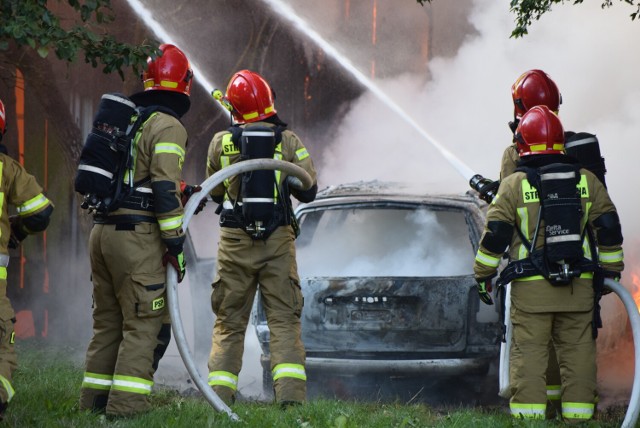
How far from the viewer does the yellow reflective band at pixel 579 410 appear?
5020 mm

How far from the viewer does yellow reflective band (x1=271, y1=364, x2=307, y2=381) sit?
5.52m

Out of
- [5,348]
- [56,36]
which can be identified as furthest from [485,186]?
[5,348]

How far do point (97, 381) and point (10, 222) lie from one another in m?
1.00

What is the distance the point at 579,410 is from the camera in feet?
16.5

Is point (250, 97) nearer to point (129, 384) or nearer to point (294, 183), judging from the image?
point (294, 183)

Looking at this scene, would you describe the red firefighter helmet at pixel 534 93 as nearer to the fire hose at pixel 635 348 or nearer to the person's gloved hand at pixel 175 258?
the fire hose at pixel 635 348

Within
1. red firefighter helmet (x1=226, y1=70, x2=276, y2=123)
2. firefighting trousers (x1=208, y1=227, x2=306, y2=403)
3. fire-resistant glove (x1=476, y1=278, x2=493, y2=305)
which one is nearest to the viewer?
fire-resistant glove (x1=476, y1=278, x2=493, y2=305)

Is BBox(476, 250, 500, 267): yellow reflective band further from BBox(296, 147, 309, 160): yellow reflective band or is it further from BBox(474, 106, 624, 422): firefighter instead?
BBox(296, 147, 309, 160): yellow reflective band

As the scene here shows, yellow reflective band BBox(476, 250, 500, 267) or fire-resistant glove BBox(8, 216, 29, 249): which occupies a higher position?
fire-resistant glove BBox(8, 216, 29, 249)

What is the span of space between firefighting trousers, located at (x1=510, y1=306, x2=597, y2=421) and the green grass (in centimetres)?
11

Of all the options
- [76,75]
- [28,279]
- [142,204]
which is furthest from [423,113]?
[142,204]

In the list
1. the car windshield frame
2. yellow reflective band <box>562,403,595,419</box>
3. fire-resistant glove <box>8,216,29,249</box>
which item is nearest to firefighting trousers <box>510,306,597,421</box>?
yellow reflective band <box>562,403,595,419</box>

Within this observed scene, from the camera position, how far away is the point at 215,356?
5688mm

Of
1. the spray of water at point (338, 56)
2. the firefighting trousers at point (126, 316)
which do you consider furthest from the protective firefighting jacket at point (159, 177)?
the spray of water at point (338, 56)
